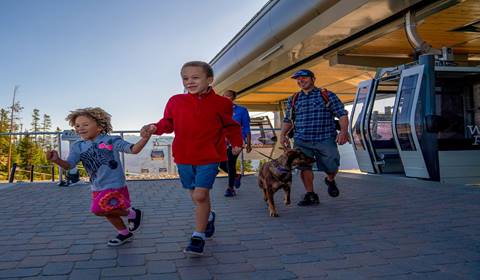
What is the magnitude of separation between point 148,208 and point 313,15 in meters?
6.80

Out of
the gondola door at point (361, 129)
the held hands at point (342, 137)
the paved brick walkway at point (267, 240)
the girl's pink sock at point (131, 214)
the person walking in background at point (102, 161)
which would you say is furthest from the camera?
the gondola door at point (361, 129)

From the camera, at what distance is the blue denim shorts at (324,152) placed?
6145mm

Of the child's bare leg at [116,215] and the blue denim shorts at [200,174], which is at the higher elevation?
the blue denim shorts at [200,174]

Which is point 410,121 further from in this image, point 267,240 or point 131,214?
point 131,214

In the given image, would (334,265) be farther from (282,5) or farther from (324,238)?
(282,5)

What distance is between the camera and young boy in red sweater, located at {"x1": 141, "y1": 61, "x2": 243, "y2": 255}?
3799 millimetres

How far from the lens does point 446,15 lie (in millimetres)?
10820

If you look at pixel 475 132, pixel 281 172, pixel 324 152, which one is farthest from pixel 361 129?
pixel 281 172

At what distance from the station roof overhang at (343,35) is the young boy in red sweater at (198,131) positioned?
6248 millimetres

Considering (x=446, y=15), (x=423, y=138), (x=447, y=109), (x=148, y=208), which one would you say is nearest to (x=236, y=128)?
(x=148, y=208)

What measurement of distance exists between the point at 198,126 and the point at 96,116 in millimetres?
985

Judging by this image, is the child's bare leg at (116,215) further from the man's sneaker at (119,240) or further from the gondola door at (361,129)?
the gondola door at (361,129)

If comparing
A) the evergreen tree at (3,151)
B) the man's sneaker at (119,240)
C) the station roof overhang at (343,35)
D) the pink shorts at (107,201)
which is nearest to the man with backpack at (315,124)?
the man's sneaker at (119,240)

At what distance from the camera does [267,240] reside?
13.6 ft
